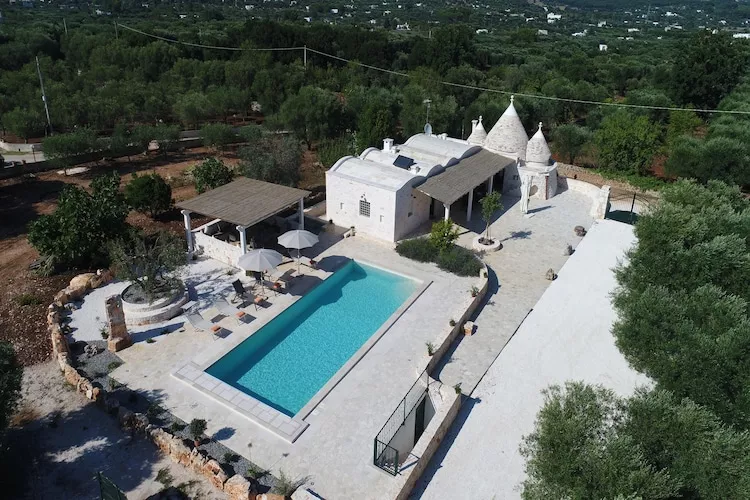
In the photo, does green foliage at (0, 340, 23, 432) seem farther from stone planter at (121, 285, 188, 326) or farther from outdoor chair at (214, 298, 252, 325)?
outdoor chair at (214, 298, 252, 325)

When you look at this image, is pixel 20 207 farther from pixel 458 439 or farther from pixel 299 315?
pixel 458 439

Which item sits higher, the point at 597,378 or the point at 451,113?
the point at 451,113

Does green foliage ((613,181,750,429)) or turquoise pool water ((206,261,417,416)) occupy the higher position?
green foliage ((613,181,750,429))

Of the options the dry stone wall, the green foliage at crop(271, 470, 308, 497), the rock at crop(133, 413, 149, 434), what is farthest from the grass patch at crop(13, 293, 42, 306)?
the green foliage at crop(271, 470, 308, 497)

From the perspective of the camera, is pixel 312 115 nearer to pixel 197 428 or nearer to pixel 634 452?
pixel 197 428

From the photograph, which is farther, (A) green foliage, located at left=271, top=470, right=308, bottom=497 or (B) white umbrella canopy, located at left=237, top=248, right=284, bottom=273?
(B) white umbrella canopy, located at left=237, top=248, right=284, bottom=273

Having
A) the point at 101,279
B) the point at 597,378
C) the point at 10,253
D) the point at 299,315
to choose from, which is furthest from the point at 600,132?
the point at 10,253
